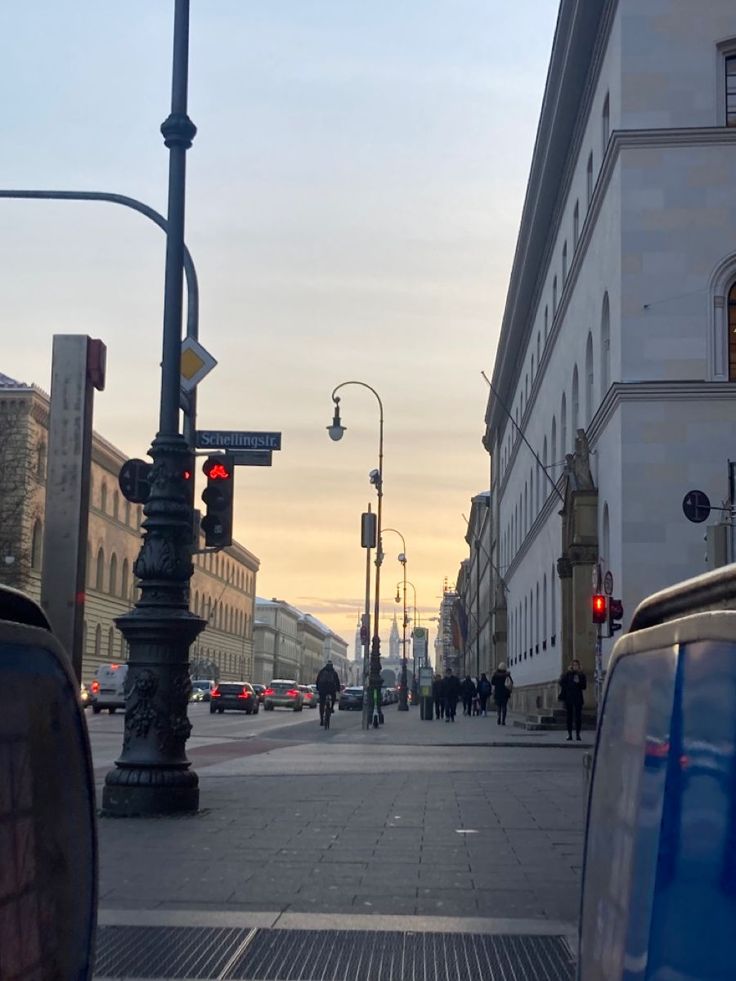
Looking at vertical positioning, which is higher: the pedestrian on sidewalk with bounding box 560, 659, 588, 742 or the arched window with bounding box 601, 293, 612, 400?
the arched window with bounding box 601, 293, 612, 400

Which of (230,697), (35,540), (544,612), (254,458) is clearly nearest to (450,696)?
(544,612)

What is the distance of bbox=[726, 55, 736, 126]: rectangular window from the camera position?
3003 centimetres

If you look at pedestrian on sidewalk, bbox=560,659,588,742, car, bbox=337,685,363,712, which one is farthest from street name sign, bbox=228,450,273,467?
car, bbox=337,685,363,712

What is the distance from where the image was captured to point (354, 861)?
9.90 metres

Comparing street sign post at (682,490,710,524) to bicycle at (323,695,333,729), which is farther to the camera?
bicycle at (323,695,333,729)

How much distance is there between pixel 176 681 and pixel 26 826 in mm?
10080

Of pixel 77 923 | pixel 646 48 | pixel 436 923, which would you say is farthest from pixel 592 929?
pixel 646 48

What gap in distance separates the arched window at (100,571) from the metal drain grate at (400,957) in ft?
256

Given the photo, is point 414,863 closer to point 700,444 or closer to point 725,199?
point 700,444

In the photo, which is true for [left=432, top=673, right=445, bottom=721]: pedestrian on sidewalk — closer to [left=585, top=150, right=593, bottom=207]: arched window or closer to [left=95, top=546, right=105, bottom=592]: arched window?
[left=585, top=150, right=593, bottom=207]: arched window

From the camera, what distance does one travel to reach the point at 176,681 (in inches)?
497

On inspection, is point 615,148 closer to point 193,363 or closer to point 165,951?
point 193,363

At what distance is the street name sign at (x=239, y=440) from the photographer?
15.1m

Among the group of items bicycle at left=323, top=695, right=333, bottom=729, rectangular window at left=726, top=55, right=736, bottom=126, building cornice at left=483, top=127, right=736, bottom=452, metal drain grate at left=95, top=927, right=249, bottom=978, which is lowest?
metal drain grate at left=95, top=927, right=249, bottom=978
